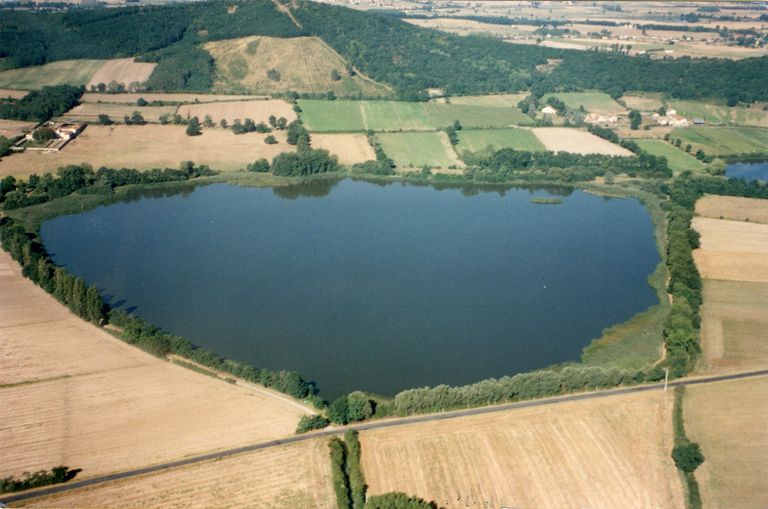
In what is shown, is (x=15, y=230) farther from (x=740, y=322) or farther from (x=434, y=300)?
(x=740, y=322)

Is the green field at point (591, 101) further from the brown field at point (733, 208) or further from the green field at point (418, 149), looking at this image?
the brown field at point (733, 208)

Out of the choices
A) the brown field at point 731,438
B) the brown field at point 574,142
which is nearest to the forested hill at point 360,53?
the brown field at point 574,142

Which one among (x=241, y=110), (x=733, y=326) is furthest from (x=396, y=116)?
(x=733, y=326)

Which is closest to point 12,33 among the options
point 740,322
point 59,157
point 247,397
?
point 59,157

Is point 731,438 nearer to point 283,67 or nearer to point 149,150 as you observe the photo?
point 149,150

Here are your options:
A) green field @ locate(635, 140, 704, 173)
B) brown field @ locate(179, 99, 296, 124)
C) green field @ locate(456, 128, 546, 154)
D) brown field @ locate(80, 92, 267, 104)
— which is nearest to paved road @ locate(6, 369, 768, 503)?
green field @ locate(635, 140, 704, 173)

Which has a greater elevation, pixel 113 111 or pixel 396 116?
pixel 113 111
